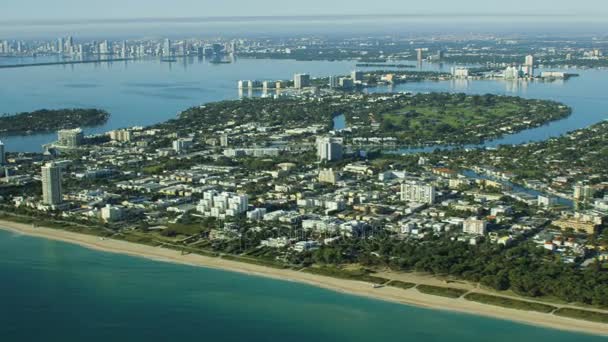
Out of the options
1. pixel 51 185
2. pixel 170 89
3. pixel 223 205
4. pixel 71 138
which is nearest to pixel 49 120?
pixel 71 138

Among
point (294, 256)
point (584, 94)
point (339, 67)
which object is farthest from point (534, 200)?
point (339, 67)

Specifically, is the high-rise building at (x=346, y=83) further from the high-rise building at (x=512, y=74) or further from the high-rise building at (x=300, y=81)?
the high-rise building at (x=512, y=74)

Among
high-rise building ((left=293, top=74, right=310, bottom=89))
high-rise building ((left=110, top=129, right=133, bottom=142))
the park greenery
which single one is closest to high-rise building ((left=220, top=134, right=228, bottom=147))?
the park greenery

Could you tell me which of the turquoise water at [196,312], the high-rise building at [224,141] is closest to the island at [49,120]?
the high-rise building at [224,141]

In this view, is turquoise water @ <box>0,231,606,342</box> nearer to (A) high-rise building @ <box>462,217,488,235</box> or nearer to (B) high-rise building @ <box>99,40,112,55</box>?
(A) high-rise building @ <box>462,217,488,235</box>

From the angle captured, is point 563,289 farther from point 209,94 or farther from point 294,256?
point 209,94

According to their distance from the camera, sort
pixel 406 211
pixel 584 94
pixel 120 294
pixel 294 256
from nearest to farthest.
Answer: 1. pixel 120 294
2. pixel 294 256
3. pixel 406 211
4. pixel 584 94
